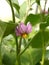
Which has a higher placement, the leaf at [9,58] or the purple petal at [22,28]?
the purple petal at [22,28]

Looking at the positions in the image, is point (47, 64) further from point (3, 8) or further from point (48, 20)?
point (3, 8)

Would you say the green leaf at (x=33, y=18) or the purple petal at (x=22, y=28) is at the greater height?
the green leaf at (x=33, y=18)

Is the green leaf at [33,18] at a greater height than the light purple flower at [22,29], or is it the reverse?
the green leaf at [33,18]

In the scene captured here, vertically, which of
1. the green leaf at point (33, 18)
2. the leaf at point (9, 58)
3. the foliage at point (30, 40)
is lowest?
the leaf at point (9, 58)

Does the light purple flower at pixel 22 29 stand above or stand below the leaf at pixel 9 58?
above
